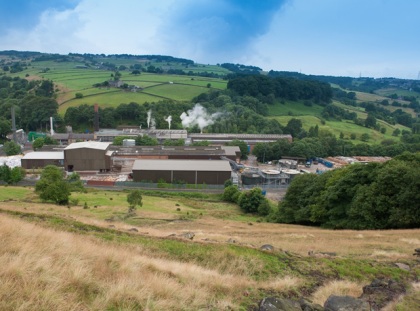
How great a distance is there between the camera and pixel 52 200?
32719mm

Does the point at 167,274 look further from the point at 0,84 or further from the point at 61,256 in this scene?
the point at 0,84

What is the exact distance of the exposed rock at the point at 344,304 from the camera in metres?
7.82

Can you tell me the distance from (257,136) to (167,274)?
248ft

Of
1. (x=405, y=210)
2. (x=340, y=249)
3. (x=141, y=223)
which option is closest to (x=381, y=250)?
(x=340, y=249)

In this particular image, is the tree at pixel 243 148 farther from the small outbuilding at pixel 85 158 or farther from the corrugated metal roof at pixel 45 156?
the corrugated metal roof at pixel 45 156

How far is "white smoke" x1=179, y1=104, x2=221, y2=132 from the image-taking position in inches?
3642

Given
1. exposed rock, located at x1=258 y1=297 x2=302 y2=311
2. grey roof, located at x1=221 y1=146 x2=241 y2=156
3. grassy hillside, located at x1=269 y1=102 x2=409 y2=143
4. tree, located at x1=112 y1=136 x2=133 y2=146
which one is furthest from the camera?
grassy hillside, located at x1=269 y1=102 x2=409 y2=143

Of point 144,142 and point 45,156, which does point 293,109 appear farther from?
point 45,156

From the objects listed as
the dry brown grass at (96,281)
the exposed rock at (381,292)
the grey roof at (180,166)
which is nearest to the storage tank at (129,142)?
the grey roof at (180,166)

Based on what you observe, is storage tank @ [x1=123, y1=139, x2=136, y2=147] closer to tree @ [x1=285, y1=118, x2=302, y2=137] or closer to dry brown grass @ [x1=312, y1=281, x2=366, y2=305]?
tree @ [x1=285, y1=118, x2=302, y2=137]

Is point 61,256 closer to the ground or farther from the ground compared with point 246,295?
farther from the ground

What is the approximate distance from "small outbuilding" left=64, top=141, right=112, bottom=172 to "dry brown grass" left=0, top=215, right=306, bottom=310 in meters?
46.6

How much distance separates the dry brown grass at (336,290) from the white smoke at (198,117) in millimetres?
80536

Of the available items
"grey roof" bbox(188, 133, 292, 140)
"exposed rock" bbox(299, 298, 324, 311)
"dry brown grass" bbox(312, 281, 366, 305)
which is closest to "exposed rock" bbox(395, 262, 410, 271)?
"dry brown grass" bbox(312, 281, 366, 305)
